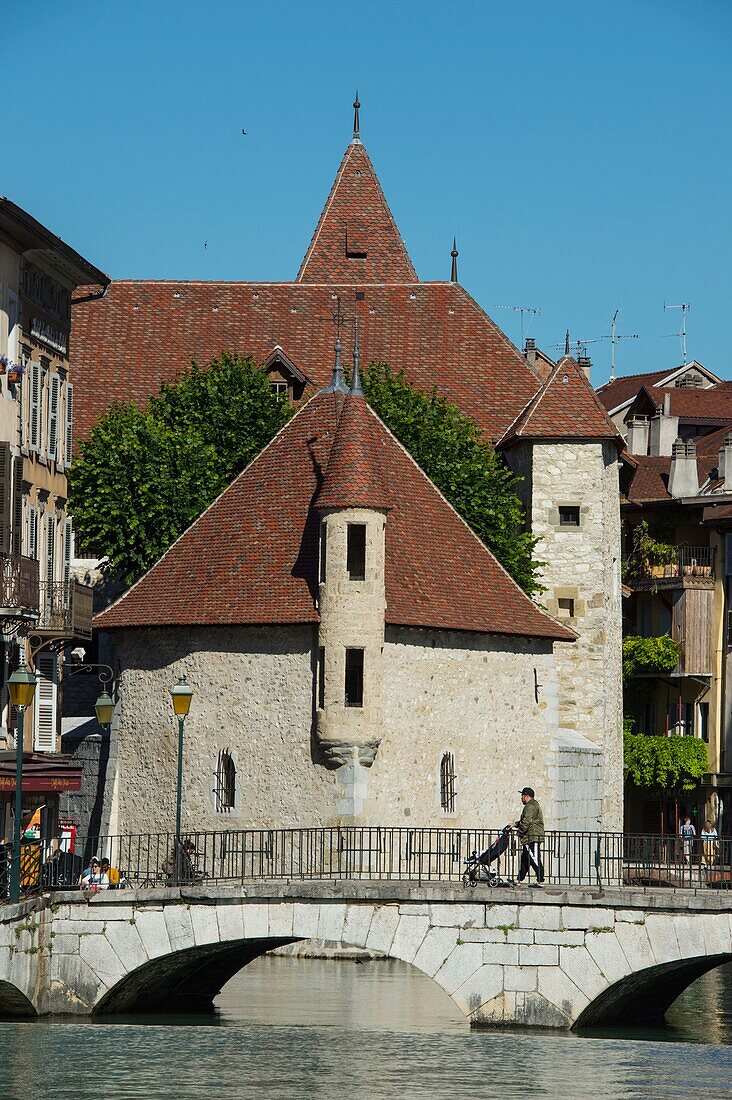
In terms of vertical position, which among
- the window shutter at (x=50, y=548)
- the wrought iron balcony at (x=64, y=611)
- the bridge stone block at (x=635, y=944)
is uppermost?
the window shutter at (x=50, y=548)

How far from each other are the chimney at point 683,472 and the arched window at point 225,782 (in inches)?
1313

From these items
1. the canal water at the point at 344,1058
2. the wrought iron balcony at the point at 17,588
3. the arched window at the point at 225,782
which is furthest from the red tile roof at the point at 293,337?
the canal water at the point at 344,1058

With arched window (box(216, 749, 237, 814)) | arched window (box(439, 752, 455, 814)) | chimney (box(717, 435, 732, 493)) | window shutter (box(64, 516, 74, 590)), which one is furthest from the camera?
chimney (box(717, 435, 732, 493))

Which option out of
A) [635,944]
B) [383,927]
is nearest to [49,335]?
[383,927]

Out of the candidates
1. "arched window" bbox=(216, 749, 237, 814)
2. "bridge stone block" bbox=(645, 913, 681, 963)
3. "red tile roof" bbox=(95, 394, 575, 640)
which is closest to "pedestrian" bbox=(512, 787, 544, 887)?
"bridge stone block" bbox=(645, 913, 681, 963)

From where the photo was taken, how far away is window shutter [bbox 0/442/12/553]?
43000mm

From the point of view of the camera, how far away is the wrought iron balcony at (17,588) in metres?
42.8

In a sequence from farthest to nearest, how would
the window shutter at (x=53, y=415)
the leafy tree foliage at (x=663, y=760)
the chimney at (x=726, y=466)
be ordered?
the chimney at (x=726, y=466) → the leafy tree foliage at (x=663, y=760) → the window shutter at (x=53, y=415)

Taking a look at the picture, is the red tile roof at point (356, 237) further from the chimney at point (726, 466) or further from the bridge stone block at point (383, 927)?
the bridge stone block at point (383, 927)

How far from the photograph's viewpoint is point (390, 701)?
45.8m

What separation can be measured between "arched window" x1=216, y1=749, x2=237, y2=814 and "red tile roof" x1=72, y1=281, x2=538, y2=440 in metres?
18.5

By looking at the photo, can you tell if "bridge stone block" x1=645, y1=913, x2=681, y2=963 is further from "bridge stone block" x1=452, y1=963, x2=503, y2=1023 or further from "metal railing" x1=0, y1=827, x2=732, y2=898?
"bridge stone block" x1=452, y1=963, x2=503, y2=1023

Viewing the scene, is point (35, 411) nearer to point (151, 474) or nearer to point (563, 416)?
point (151, 474)

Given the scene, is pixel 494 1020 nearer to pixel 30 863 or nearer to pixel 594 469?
pixel 30 863
